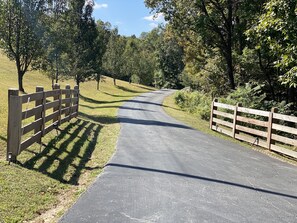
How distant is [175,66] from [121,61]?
2714cm

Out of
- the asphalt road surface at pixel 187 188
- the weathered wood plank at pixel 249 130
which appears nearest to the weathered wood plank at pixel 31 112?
the asphalt road surface at pixel 187 188

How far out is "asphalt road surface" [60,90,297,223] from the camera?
4840 mm

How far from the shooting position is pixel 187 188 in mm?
6055

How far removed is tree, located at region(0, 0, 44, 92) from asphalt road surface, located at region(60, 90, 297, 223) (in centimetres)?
2046

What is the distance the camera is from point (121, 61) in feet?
222

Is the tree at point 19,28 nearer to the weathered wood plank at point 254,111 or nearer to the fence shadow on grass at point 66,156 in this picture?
the fence shadow on grass at point 66,156

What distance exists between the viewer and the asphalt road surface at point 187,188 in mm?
4840

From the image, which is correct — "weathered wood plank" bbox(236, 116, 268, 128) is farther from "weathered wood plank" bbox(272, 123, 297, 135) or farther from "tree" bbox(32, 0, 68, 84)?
"tree" bbox(32, 0, 68, 84)

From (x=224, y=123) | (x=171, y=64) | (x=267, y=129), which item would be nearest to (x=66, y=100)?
(x=224, y=123)

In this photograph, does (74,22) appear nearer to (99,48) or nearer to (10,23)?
(99,48)

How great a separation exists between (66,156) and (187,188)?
3.34m

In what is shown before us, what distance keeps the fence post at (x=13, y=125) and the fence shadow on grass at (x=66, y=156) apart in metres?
0.32

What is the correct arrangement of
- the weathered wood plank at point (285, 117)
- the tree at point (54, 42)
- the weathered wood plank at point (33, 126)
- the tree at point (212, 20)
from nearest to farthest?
the weathered wood plank at point (33, 126) → the weathered wood plank at point (285, 117) → the tree at point (212, 20) → the tree at point (54, 42)

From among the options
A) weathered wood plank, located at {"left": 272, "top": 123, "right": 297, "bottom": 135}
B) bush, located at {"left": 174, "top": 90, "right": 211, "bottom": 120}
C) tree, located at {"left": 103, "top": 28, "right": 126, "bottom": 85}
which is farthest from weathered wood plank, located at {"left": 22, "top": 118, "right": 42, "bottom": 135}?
tree, located at {"left": 103, "top": 28, "right": 126, "bottom": 85}
